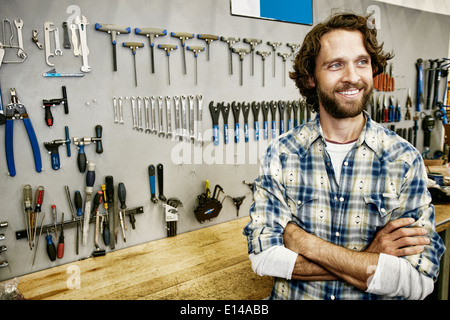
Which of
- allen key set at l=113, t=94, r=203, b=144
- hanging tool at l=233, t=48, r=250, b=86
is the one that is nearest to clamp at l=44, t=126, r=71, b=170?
allen key set at l=113, t=94, r=203, b=144

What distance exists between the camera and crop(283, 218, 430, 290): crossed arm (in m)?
1.07

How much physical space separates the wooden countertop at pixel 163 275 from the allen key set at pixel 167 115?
76 centimetres

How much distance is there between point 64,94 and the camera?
1835 mm

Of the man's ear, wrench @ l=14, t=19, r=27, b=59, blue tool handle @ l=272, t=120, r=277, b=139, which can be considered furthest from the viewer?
blue tool handle @ l=272, t=120, r=277, b=139

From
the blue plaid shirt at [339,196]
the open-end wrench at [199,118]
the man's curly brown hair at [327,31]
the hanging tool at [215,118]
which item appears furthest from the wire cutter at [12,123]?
the man's curly brown hair at [327,31]

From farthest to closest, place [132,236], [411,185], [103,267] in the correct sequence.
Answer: [132,236]
[103,267]
[411,185]

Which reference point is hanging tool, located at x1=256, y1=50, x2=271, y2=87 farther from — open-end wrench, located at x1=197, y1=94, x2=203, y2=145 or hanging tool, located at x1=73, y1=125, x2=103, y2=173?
hanging tool, located at x1=73, y1=125, x2=103, y2=173

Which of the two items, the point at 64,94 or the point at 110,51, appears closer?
the point at 64,94

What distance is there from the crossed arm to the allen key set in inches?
52.0

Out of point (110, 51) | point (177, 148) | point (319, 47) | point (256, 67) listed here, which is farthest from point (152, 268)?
point (256, 67)

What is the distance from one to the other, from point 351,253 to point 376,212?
0.68ft

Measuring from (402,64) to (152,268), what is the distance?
375 centimetres

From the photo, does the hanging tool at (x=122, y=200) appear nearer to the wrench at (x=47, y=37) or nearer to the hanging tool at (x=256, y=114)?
the wrench at (x=47, y=37)

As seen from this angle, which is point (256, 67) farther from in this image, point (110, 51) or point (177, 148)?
point (110, 51)
